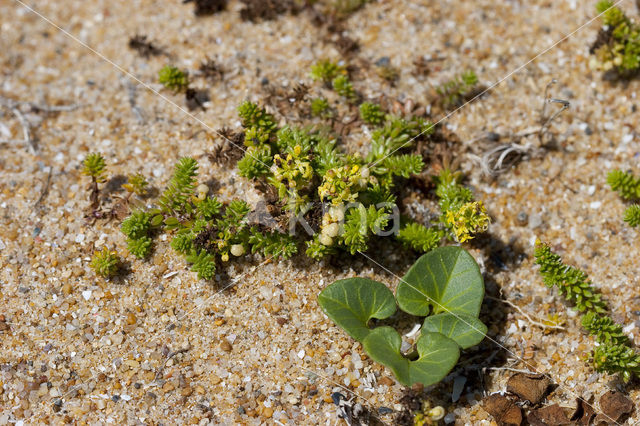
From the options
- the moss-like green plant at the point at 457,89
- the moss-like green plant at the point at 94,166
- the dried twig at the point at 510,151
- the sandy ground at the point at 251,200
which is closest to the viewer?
the sandy ground at the point at 251,200

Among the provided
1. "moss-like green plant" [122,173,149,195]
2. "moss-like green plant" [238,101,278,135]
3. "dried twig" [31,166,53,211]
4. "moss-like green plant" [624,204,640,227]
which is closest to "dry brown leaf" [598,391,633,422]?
"moss-like green plant" [624,204,640,227]

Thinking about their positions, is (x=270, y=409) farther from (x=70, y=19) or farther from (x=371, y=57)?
(x=70, y=19)

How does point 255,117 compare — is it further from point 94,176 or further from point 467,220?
point 467,220

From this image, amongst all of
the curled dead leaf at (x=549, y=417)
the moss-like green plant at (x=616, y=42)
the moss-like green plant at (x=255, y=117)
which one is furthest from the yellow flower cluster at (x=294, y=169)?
the moss-like green plant at (x=616, y=42)

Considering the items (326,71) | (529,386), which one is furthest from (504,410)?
(326,71)

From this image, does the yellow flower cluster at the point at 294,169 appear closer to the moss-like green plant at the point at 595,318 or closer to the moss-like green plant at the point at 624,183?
the moss-like green plant at the point at 595,318

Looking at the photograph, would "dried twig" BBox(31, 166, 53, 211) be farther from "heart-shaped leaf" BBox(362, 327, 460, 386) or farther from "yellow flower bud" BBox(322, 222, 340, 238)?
"heart-shaped leaf" BBox(362, 327, 460, 386)

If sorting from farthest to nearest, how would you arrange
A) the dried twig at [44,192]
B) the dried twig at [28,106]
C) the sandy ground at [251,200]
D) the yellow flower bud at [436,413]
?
the dried twig at [28,106], the dried twig at [44,192], the sandy ground at [251,200], the yellow flower bud at [436,413]
